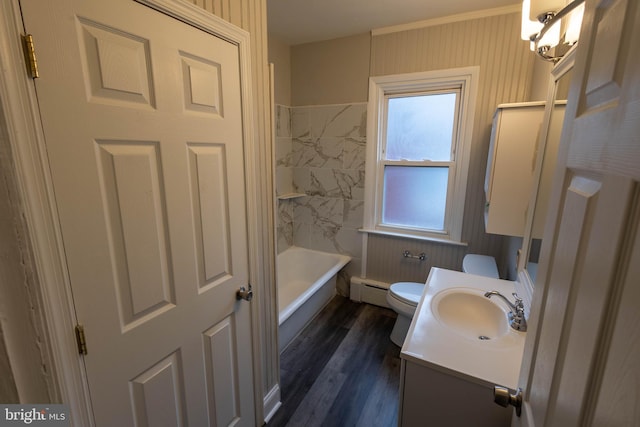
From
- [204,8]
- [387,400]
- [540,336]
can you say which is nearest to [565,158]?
[540,336]

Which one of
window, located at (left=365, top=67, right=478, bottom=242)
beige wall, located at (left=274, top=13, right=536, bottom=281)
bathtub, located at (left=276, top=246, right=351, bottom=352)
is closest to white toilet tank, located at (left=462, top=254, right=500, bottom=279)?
beige wall, located at (left=274, top=13, right=536, bottom=281)

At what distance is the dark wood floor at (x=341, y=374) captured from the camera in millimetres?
1690

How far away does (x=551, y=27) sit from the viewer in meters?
1.08

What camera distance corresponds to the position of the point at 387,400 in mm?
1797

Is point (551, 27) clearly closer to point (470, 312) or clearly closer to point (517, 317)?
point (517, 317)

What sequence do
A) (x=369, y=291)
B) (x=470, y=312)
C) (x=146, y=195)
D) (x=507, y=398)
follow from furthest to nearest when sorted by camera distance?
(x=369, y=291) → (x=470, y=312) → (x=146, y=195) → (x=507, y=398)

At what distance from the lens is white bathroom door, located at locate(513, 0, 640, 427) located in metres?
0.34

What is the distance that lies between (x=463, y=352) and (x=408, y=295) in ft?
4.02

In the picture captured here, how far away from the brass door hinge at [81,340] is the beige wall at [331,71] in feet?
8.42

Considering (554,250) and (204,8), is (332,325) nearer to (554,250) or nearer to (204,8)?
(554,250)

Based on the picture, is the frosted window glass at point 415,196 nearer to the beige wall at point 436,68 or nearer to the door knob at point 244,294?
the beige wall at point 436,68

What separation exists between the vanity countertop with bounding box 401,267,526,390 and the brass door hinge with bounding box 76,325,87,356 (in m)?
1.02

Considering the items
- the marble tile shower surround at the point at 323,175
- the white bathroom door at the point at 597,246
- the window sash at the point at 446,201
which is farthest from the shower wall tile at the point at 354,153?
the white bathroom door at the point at 597,246

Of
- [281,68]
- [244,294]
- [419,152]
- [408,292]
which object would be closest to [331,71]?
[281,68]
